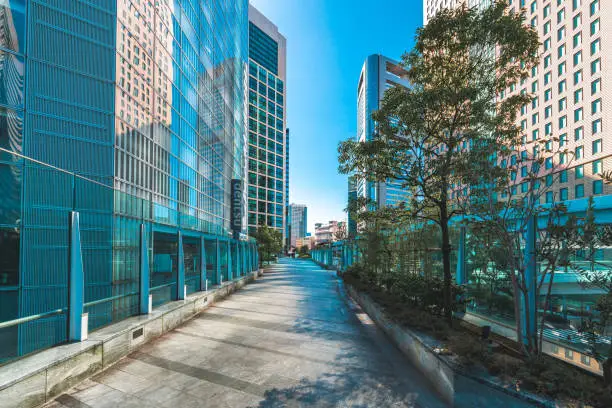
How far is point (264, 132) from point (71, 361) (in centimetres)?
8597

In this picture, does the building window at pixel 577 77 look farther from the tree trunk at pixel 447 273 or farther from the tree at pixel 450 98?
the tree trunk at pixel 447 273

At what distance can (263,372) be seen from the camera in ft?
19.0

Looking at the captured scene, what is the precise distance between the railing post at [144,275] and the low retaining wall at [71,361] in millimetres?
302

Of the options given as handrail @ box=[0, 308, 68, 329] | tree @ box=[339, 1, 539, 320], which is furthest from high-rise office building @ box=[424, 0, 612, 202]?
handrail @ box=[0, 308, 68, 329]

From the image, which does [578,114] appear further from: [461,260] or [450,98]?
[450,98]

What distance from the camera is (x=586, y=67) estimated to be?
4341cm

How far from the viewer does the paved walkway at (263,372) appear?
4.72 m

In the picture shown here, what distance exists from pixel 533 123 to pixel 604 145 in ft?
43.7

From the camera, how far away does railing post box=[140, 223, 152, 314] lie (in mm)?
8133


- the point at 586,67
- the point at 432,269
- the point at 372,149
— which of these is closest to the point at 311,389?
the point at 372,149

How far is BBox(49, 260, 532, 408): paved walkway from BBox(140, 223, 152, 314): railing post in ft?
3.26

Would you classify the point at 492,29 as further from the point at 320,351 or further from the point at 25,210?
the point at 25,210

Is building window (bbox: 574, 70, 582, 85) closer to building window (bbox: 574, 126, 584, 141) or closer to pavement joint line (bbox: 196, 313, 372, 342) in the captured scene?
building window (bbox: 574, 126, 584, 141)

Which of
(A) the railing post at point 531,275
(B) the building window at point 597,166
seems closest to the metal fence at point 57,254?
(A) the railing post at point 531,275
